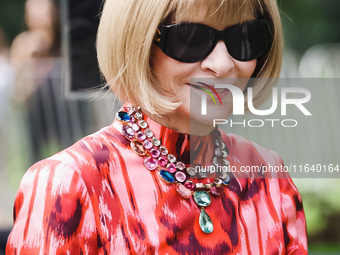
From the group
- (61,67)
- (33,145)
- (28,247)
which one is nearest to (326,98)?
(61,67)

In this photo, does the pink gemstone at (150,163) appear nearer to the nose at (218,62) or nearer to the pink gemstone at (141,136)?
the pink gemstone at (141,136)

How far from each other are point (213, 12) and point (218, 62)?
0.10 metres

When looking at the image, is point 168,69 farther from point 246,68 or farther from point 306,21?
A: point 306,21

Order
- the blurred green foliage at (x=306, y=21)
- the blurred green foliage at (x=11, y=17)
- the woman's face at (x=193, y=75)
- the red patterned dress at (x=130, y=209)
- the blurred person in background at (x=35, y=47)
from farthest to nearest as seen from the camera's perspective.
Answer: the blurred green foliage at (x=306, y=21) < the blurred green foliage at (x=11, y=17) < the blurred person in background at (x=35, y=47) < the woman's face at (x=193, y=75) < the red patterned dress at (x=130, y=209)

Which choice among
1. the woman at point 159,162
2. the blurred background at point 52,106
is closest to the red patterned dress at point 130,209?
the woman at point 159,162

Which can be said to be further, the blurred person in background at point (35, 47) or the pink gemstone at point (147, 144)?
the blurred person in background at point (35, 47)

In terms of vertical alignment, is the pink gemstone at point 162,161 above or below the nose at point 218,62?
below

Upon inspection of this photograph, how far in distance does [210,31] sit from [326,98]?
7.65ft

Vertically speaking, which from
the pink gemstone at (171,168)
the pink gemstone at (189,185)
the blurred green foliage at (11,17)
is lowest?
the pink gemstone at (189,185)

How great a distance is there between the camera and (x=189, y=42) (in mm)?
1100

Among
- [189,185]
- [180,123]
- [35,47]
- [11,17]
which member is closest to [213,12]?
[180,123]

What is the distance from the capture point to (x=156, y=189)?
1.11 meters

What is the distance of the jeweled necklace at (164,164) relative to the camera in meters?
1.13

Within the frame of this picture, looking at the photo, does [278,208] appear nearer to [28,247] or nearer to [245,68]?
[245,68]
